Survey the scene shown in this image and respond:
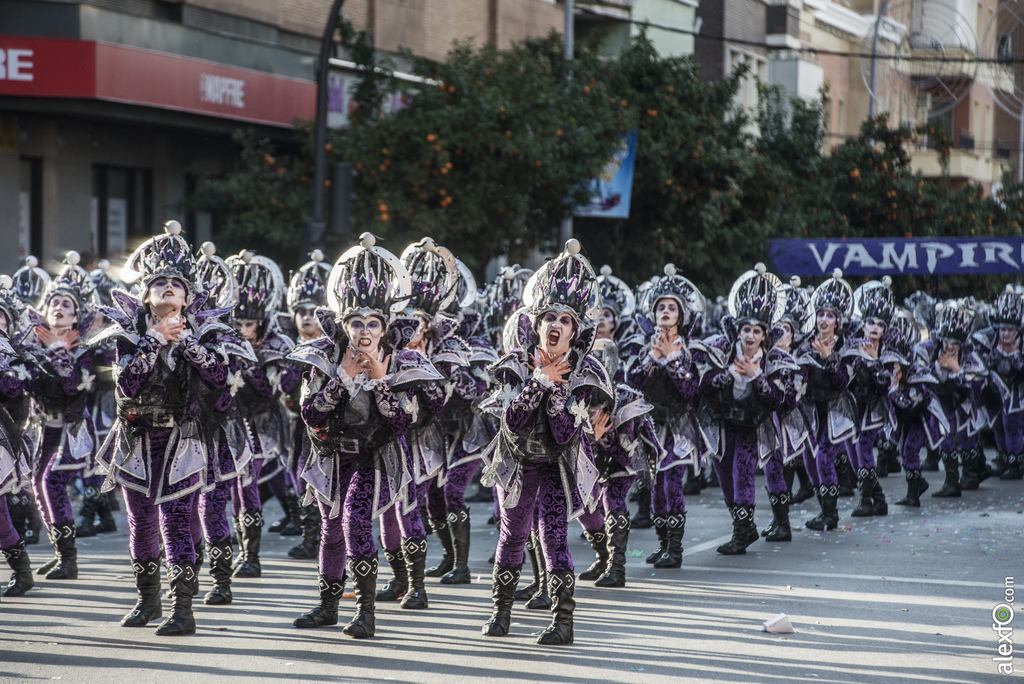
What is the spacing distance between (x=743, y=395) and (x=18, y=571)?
5407 mm

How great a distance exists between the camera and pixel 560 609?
750 centimetres

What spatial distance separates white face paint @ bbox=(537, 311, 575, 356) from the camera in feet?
24.3

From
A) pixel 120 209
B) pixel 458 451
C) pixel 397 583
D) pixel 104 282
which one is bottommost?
pixel 397 583

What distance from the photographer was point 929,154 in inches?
1732

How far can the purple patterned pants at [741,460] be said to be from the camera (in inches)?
412

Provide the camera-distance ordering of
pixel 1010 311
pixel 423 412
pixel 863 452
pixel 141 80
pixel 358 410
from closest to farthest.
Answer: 1. pixel 358 410
2. pixel 423 412
3. pixel 863 452
4. pixel 1010 311
5. pixel 141 80

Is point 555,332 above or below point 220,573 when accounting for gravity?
above

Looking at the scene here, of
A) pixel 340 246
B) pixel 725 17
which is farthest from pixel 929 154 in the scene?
pixel 340 246

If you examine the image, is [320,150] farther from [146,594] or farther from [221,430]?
[146,594]

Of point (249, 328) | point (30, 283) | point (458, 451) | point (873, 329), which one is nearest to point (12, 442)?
point (249, 328)

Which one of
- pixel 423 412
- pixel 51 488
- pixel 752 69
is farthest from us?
pixel 752 69

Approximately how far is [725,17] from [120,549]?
28.5 m

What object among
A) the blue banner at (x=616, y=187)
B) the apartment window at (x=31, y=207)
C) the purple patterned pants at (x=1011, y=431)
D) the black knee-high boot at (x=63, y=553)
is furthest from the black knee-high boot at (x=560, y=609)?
the blue banner at (x=616, y=187)

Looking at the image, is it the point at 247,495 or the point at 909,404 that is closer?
the point at 247,495
